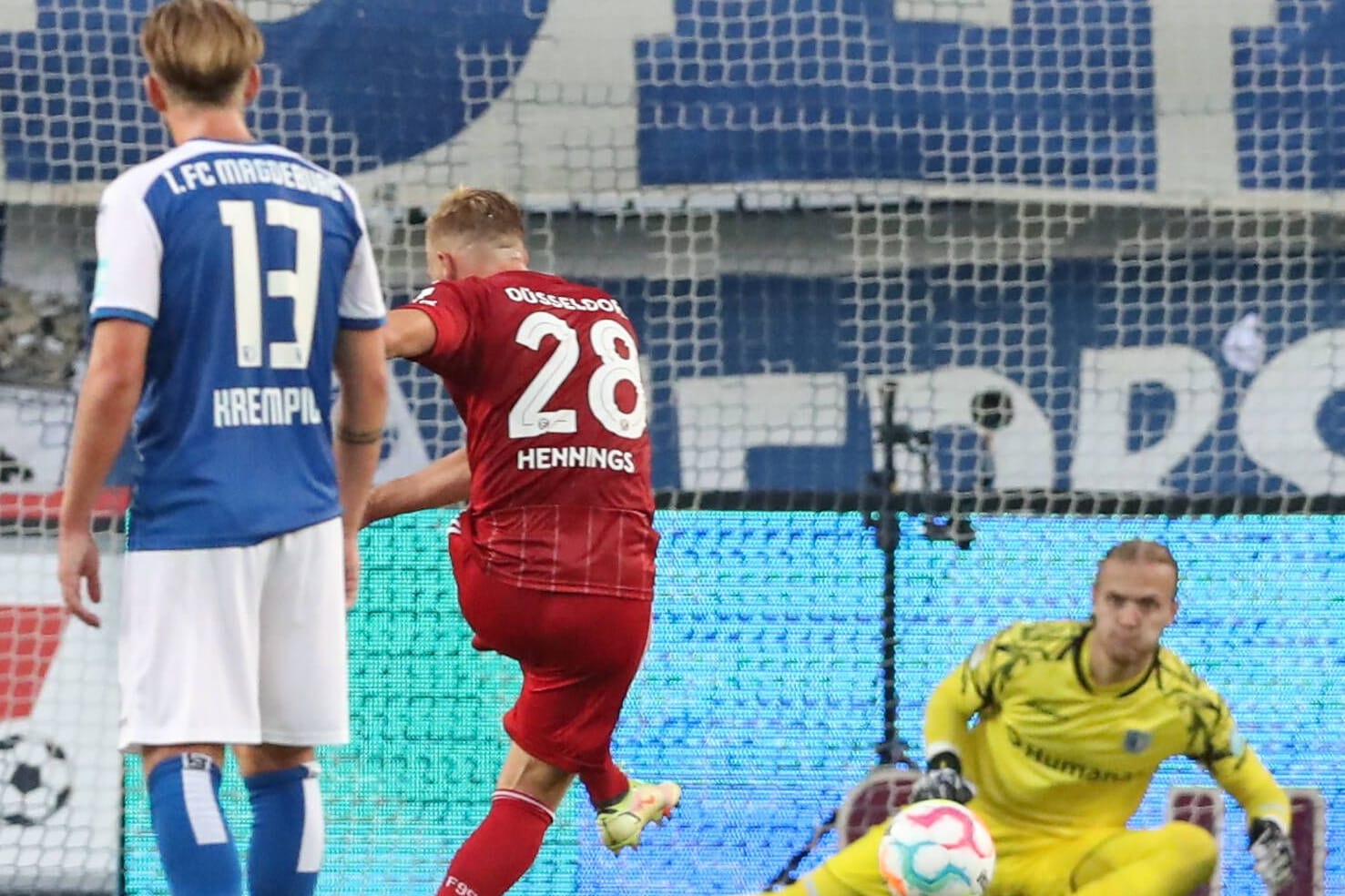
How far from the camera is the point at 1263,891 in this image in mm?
4898

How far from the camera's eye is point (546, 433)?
392cm

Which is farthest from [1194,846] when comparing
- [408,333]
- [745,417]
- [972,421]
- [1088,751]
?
[745,417]

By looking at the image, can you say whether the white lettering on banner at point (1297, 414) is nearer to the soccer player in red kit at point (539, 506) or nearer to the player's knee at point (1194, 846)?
the player's knee at point (1194, 846)

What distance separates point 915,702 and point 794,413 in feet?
9.85

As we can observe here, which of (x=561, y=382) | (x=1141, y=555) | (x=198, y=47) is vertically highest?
(x=198, y=47)

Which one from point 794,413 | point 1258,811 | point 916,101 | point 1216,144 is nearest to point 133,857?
point 1258,811

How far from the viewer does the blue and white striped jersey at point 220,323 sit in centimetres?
277

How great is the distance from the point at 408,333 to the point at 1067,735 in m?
1.72

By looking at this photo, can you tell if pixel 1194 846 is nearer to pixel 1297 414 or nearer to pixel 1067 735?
pixel 1067 735

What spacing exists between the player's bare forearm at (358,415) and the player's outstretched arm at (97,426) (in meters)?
0.35

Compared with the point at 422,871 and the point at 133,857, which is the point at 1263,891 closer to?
the point at 422,871

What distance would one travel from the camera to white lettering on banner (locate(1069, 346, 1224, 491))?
788cm

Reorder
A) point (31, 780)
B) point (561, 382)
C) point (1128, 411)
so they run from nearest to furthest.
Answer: point (561, 382) < point (31, 780) < point (1128, 411)

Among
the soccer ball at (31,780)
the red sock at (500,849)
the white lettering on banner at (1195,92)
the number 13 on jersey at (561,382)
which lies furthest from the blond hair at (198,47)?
the white lettering on banner at (1195,92)
